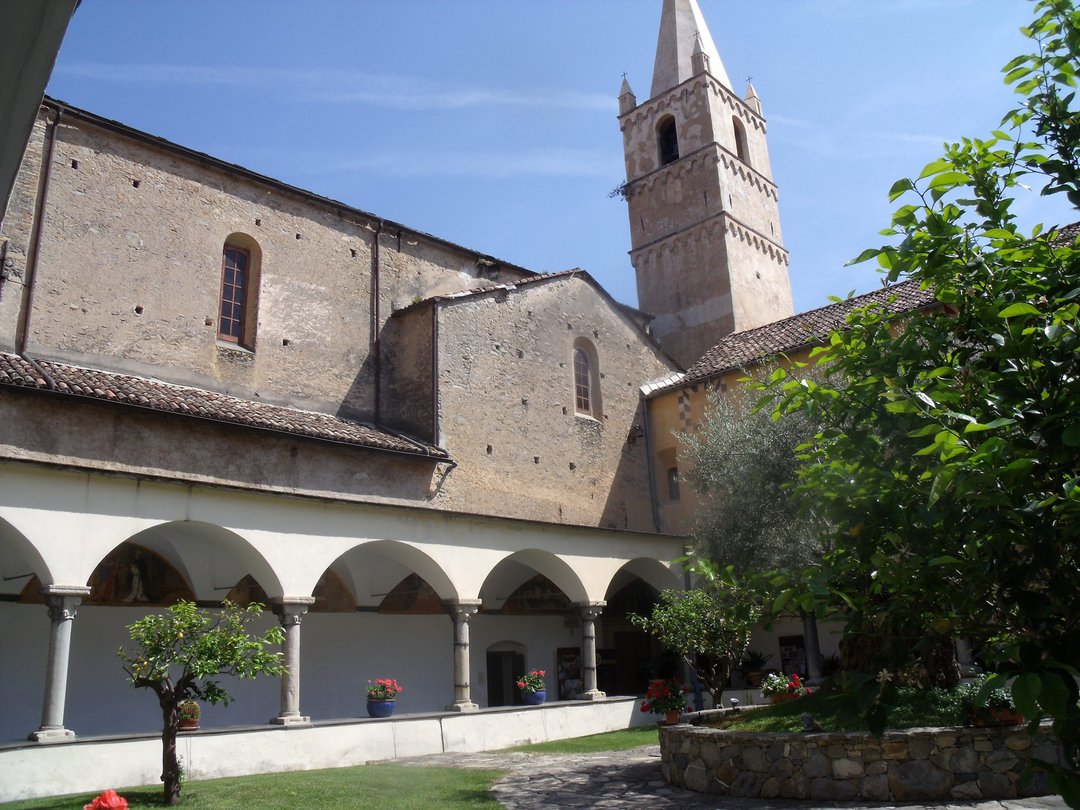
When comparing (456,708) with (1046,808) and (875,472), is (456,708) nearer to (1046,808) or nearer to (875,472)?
(1046,808)

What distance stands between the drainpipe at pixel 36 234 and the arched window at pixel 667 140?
1820 cm

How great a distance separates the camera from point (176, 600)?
44.8 ft

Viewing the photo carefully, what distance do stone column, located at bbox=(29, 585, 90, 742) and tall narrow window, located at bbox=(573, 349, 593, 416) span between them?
38.3 ft

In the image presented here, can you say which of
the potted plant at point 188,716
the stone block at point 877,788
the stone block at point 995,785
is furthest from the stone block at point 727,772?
the potted plant at point 188,716

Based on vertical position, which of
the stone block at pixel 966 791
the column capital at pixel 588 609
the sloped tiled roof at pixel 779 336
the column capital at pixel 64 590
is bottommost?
the stone block at pixel 966 791

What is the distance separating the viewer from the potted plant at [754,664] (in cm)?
1741

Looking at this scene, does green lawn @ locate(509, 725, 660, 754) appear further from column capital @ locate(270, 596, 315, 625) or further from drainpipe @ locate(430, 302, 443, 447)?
drainpipe @ locate(430, 302, 443, 447)

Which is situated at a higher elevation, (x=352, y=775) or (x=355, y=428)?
(x=355, y=428)

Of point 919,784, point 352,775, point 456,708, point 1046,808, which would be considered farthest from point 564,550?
point 1046,808

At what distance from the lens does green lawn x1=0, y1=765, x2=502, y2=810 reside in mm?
8219

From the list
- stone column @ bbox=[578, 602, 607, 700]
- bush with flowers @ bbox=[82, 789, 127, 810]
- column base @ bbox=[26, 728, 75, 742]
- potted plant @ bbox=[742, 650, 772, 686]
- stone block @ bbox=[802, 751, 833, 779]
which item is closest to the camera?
bush with flowers @ bbox=[82, 789, 127, 810]

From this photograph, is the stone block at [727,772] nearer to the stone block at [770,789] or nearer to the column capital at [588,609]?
the stone block at [770,789]

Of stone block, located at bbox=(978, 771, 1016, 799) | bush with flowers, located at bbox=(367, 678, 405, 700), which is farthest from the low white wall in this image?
stone block, located at bbox=(978, 771, 1016, 799)

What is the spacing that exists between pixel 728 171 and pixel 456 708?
60.5 ft
